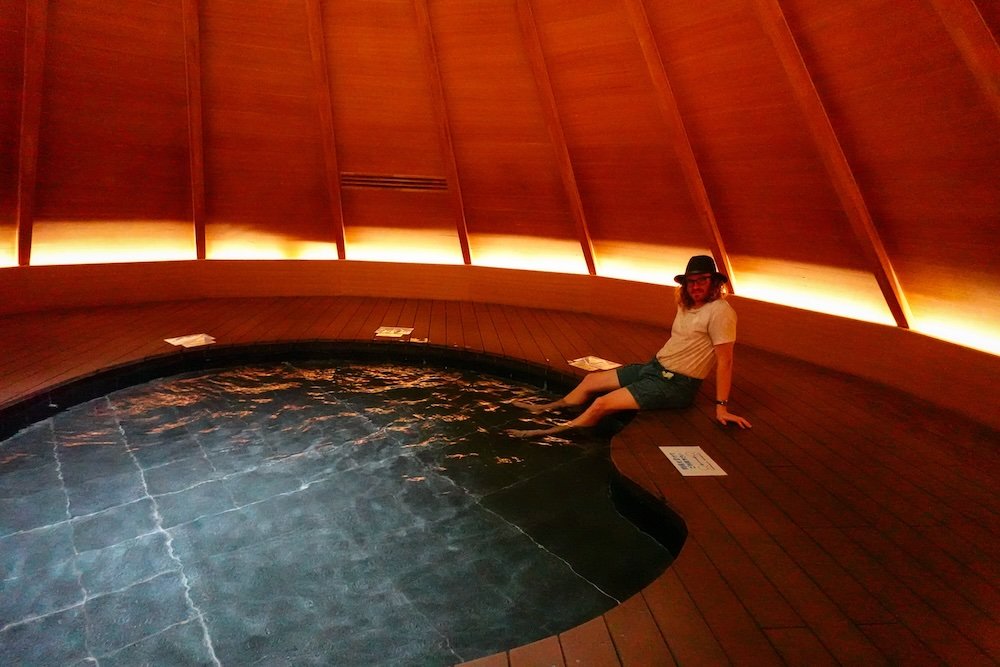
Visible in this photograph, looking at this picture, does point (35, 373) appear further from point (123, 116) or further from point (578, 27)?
point (578, 27)

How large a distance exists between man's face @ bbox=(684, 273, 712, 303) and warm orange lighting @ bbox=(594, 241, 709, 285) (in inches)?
122

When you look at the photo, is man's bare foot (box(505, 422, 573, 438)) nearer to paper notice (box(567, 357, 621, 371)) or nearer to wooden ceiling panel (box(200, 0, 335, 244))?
paper notice (box(567, 357, 621, 371))

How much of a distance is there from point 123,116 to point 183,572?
250 inches

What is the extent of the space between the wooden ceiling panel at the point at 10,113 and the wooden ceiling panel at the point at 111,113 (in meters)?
0.23

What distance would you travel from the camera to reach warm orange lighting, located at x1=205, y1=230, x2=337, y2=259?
8.01 m

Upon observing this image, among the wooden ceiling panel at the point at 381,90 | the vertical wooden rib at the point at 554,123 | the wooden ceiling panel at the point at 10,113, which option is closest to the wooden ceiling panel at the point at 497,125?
the vertical wooden rib at the point at 554,123

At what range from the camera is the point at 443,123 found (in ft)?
24.1

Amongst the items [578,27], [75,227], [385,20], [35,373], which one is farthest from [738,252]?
[75,227]

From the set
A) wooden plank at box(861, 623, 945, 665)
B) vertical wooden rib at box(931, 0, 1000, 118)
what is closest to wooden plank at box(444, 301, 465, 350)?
wooden plank at box(861, 623, 945, 665)

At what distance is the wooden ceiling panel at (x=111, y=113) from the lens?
6.18m

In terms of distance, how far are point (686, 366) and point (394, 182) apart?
5443mm

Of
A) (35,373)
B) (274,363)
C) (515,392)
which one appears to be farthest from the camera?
(274,363)

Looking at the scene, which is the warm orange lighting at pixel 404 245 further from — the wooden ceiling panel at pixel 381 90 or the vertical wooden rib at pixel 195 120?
the vertical wooden rib at pixel 195 120

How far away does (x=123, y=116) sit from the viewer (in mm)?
6773
